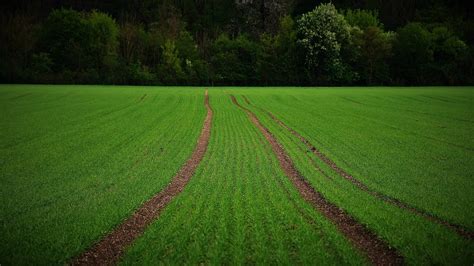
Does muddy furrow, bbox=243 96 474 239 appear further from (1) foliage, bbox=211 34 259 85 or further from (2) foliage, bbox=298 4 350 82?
(1) foliage, bbox=211 34 259 85

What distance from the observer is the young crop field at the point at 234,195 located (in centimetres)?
598

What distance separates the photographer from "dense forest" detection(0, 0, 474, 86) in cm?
6550

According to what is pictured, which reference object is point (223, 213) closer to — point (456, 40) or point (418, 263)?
point (418, 263)

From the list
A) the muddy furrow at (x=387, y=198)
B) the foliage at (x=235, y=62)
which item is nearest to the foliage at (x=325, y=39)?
the foliage at (x=235, y=62)

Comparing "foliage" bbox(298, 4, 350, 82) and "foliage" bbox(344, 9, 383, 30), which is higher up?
"foliage" bbox(344, 9, 383, 30)

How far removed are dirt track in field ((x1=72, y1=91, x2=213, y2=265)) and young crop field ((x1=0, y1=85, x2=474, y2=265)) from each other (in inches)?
1.4

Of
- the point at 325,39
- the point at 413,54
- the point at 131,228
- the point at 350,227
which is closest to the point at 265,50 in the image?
the point at 325,39

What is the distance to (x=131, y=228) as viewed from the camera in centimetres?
694

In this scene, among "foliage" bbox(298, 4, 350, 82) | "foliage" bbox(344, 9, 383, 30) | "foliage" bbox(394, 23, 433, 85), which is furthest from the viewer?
"foliage" bbox(344, 9, 383, 30)

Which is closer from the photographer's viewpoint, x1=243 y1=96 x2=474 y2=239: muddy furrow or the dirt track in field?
the dirt track in field

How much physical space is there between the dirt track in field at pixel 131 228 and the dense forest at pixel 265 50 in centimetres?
6102

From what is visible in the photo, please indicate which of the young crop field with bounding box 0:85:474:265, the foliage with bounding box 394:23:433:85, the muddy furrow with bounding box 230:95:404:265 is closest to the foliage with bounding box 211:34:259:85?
the foliage with bounding box 394:23:433:85

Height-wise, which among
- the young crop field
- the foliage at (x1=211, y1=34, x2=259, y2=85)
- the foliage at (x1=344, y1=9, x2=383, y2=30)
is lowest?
the young crop field

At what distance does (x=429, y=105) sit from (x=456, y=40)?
47.4m
